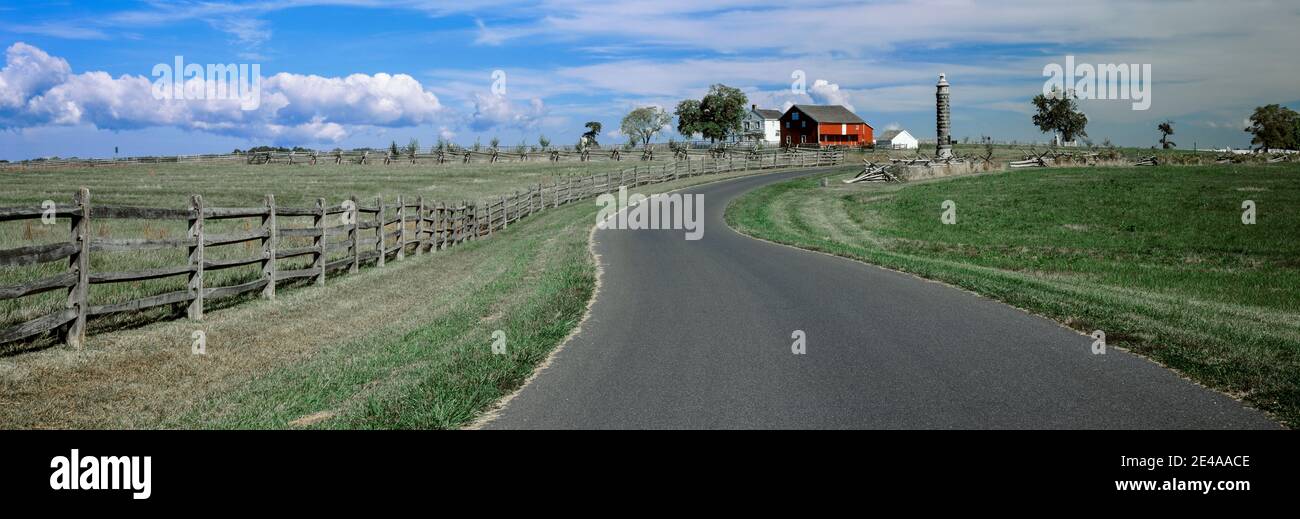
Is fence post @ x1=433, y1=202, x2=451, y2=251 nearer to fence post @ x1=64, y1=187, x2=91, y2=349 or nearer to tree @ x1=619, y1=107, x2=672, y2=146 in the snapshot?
fence post @ x1=64, y1=187, x2=91, y2=349

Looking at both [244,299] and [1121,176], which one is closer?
[244,299]

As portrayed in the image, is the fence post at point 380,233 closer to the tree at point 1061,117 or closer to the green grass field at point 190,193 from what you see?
the green grass field at point 190,193

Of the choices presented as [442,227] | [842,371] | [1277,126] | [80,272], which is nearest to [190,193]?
[442,227]

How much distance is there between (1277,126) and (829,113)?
208 ft

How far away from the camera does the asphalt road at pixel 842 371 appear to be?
→ 6.52 meters

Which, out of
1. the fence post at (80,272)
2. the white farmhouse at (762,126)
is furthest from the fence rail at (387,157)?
the fence post at (80,272)

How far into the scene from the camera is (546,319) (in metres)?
11.3

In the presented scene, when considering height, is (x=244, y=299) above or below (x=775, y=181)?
below

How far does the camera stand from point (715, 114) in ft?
409
